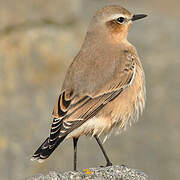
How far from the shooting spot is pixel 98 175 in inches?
272

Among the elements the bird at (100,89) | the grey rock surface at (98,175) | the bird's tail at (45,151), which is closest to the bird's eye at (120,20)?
the bird at (100,89)

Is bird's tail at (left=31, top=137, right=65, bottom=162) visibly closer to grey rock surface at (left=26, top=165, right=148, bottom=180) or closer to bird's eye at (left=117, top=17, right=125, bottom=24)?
grey rock surface at (left=26, top=165, right=148, bottom=180)

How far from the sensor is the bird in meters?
7.62

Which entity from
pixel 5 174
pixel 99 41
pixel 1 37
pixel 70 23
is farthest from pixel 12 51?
pixel 99 41

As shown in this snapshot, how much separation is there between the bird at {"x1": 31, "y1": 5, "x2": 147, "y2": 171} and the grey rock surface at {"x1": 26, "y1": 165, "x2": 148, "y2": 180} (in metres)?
0.58

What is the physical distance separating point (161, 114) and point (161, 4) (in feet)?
19.6

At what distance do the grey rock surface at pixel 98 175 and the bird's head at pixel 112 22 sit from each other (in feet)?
7.49

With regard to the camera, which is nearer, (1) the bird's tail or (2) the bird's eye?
(1) the bird's tail

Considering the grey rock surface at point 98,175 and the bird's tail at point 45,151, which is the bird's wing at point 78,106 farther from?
the grey rock surface at point 98,175

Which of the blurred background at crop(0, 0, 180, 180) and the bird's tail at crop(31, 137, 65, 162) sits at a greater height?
the blurred background at crop(0, 0, 180, 180)

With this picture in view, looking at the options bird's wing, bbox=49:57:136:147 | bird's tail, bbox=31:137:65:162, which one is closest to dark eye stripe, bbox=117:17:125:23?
bird's wing, bbox=49:57:136:147

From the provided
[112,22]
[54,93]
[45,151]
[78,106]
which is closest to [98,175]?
[45,151]

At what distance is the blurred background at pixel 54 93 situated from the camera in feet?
41.5

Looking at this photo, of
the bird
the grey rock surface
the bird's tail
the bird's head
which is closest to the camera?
the grey rock surface
